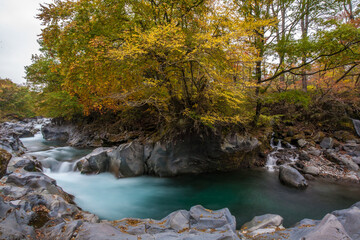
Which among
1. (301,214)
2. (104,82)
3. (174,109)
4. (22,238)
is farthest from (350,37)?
(22,238)

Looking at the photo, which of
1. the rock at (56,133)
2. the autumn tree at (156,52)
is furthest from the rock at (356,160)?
the rock at (56,133)

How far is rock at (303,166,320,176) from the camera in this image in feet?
A: 25.0

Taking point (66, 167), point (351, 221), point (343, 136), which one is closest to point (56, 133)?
point (66, 167)

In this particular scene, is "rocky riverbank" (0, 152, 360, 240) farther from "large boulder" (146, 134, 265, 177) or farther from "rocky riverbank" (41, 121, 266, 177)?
"large boulder" (146, 134, 265, 177)

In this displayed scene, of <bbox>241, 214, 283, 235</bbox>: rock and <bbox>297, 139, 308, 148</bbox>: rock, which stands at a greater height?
<bbox>297, 139, 308, 148</bbox>: rock

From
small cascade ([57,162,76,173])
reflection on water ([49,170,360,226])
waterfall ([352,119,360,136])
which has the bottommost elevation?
reflection on water ([49,170,360,226])

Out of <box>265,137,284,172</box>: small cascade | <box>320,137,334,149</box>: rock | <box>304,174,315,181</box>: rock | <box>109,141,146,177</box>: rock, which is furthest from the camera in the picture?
<box>320,137,334,149</box>: rock

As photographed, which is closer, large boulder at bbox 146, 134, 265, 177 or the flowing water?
the flowing water

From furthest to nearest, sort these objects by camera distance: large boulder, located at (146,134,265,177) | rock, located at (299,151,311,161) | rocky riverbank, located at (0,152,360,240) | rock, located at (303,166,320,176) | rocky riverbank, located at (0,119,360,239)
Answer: rock, located at (299,151,311,161) < large boulder, located at (146,134,265,177) < rock, located at (303,166,320,176) < rocky riverbank, located at (0,119,360,239) < rocky riverbank, located at (0,152,360,240)

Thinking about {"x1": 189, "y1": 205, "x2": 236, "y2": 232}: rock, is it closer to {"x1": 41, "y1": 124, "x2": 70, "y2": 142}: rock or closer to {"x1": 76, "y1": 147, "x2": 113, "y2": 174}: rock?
{"x1": 76, "y1": 147, "x2": 113, "y2": 174}: rock

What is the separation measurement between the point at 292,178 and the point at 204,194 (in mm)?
3429

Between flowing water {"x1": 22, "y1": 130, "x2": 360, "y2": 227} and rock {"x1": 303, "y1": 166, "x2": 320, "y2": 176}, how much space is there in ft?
2.05

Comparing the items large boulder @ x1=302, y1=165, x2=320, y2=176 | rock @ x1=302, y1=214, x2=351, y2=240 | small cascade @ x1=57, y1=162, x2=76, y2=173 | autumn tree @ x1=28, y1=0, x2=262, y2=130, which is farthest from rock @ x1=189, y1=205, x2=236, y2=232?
small cascade @ x1=57, y1=162, x2=76, y2=173

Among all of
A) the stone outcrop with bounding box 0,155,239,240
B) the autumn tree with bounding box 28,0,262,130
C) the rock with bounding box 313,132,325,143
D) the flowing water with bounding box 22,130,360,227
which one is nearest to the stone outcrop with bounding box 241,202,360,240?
the stone outcrop with bounding box 0,155,239,240
